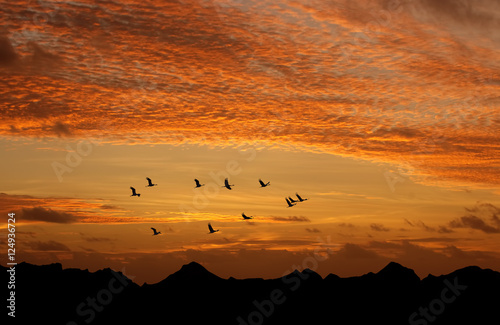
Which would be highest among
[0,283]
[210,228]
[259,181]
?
[259,181]

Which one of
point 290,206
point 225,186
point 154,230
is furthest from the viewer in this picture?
point 154,230

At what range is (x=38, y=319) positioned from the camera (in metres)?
194

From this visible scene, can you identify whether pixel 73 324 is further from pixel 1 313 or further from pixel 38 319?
pixel 1 313

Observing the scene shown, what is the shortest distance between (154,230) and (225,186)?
827 inches

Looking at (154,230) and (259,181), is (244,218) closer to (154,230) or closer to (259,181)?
(259,181)

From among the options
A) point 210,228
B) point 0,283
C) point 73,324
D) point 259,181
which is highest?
point 259,181

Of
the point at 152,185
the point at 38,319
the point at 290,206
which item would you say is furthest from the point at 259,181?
the point at 38,319

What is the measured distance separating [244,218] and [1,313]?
143175mm

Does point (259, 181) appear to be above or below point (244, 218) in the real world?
above

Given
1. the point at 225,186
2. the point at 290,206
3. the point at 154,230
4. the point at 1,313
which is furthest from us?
the point at 1,313

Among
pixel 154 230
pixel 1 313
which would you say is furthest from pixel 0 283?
Result: pixel 154 230

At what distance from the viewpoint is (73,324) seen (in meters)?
200

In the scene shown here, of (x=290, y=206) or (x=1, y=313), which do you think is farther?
(x=1, y=313)

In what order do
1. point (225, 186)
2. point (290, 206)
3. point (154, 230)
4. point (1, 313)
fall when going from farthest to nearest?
1. point (1, 313)
2. point (154, 230)
3. point (290, 206)
4. point (225, 186)
